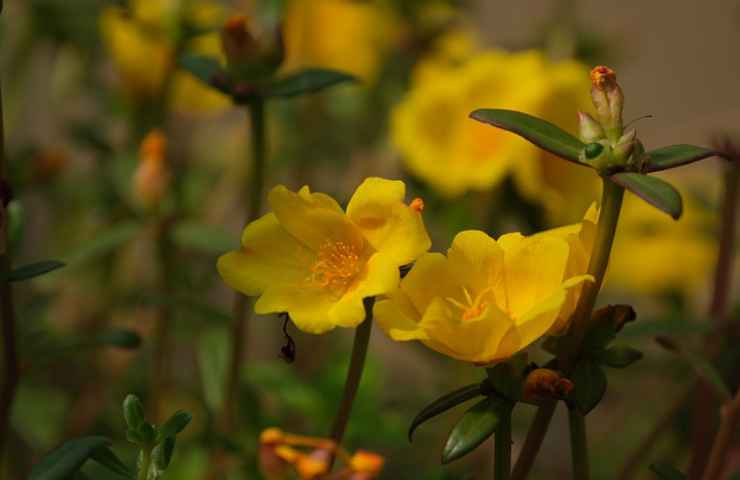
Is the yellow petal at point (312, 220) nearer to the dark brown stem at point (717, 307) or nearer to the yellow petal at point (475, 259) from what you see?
the yellow petal at point (475, 259)

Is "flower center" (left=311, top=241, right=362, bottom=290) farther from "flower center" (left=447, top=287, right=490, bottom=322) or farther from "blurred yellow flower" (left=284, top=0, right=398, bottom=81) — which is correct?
"blurred yellow flower" (left=284, top=0, right=398, bottom=81)

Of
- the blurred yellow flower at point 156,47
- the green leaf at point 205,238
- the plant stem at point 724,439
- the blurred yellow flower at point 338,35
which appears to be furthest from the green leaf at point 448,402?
the blurred yellow flower at point 338,35

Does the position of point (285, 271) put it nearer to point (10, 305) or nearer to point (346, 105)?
point (10, 305)

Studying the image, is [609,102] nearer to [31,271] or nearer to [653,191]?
[653,191]

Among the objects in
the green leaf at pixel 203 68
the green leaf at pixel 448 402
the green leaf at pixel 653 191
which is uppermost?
the green leaf at pixel 653 191

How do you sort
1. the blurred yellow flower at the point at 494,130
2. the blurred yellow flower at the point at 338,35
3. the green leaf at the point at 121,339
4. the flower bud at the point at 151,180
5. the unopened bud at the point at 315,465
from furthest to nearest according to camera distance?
the blurred yellow flower at the point at 338,35
the blurred yellow flower at the point at 494,130
the flower bud at the point at 151,180
the green leaf at the point at 121,339
the unopened bud at the point at 315,465

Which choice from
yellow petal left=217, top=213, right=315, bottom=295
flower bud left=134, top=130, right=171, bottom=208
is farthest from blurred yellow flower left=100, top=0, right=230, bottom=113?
yellow petal left=217, top=213, right=315, bottom=295

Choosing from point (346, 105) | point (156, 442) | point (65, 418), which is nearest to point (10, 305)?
point (156, 442)

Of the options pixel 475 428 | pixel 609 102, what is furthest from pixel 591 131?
pixel 475 428
